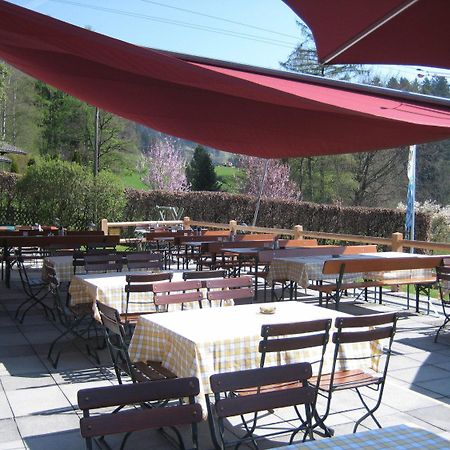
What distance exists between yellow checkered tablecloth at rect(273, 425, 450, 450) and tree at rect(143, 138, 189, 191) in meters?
34.1

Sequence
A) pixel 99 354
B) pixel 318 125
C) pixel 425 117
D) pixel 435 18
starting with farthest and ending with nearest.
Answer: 1. pixel 318 125
2. pixel 99 354
3. pixel 425 117
4. pixel 435 18

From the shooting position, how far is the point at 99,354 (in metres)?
6.30

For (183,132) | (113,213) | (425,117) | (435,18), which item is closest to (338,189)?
(113,213)

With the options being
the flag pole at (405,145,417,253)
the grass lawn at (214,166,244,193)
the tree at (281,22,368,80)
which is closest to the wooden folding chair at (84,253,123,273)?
the flag pole at (405,145,417,253)

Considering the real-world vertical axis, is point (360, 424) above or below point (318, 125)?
below

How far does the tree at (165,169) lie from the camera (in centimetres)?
3710

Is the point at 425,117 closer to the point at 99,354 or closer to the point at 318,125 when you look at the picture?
the point at 318,125

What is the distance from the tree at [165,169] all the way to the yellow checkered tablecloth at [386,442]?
34.1 m

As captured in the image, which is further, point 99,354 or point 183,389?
point 99,354

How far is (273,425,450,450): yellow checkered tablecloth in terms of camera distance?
85.5 inches

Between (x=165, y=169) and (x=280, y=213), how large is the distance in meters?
18.6

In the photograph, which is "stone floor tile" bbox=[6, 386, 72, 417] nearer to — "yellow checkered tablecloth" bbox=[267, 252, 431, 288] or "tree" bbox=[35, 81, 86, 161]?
"yellow checkered tablecloth" bbox=[267, 252, 431, 288]

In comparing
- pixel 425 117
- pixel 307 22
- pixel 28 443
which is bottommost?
pixel 28 443

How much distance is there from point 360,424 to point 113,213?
13.9 metres
